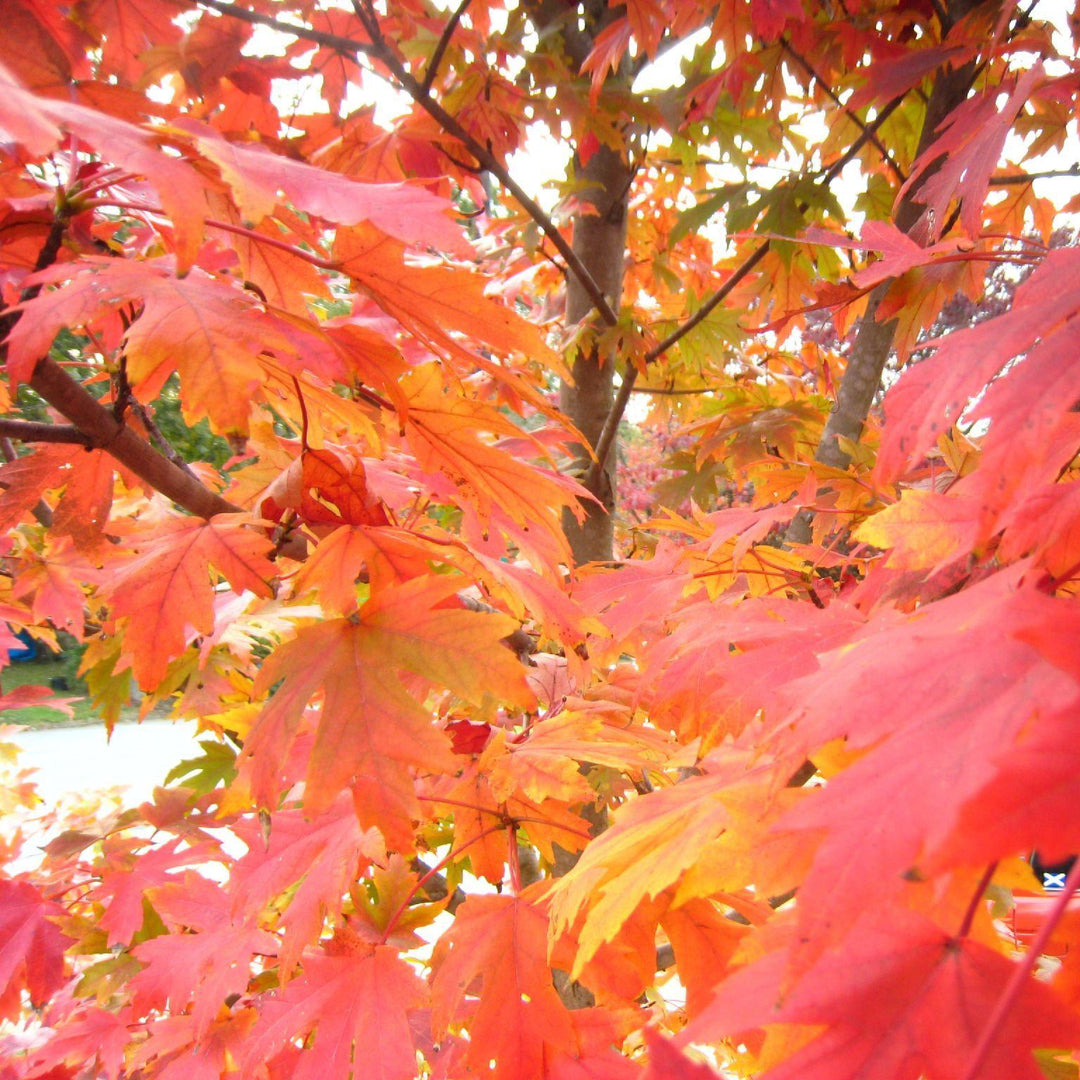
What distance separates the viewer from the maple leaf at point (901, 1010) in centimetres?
30

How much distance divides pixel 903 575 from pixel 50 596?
167cm

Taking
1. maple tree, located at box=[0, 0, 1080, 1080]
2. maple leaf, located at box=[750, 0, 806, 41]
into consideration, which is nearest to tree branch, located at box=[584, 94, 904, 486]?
maple tree, located at box=[0, 0, 1080, 1080]

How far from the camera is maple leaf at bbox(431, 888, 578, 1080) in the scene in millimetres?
624

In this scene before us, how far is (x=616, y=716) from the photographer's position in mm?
981

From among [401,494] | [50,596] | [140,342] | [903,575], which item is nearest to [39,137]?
[140,342]

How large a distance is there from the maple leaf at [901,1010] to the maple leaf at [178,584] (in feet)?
1.79

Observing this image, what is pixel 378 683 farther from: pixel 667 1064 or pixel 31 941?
pixel 31 941

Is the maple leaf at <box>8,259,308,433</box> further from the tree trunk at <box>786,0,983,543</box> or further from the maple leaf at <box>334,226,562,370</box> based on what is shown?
the tree trunk at <box>786,0,983,543</box>

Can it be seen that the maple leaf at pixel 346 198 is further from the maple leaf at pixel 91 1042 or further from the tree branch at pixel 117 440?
the maple leaf at pixel 91 1042

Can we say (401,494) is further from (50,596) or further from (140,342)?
(50,596)

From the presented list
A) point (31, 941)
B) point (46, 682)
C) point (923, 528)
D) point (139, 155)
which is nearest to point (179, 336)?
point (139, 155)

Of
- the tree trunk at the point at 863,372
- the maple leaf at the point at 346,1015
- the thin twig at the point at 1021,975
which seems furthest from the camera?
the tree trunk at the point at 863,372

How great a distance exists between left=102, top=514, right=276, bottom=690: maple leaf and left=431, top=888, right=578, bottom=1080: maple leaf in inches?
15.1

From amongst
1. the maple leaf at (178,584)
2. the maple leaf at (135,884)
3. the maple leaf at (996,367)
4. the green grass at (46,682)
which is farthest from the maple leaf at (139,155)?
the green grass at (46,682)
